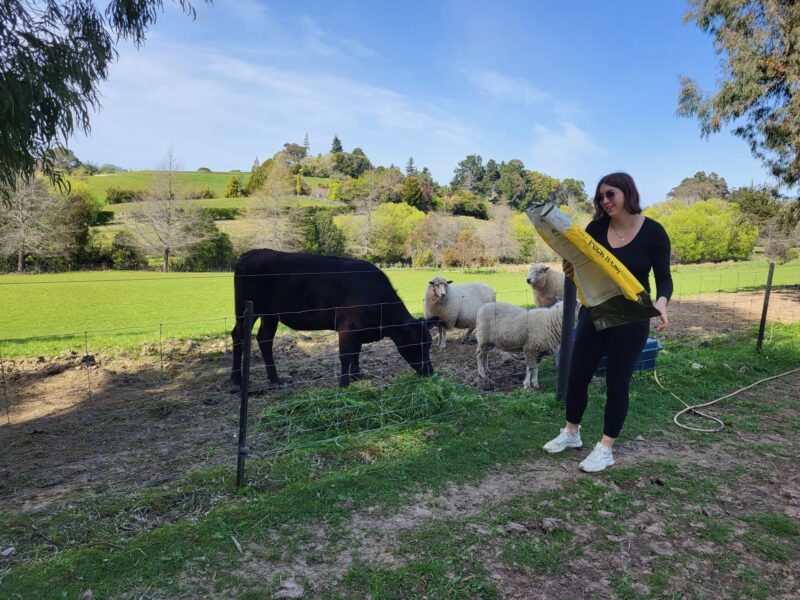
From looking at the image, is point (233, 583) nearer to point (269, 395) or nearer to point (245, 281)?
point (269, 395)

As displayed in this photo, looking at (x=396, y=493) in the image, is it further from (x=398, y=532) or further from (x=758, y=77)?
(x=758, y=77)

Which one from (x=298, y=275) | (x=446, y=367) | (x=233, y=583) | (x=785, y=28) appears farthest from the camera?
(x=785, y=28)

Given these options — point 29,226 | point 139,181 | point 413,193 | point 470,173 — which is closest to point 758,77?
point 29,226

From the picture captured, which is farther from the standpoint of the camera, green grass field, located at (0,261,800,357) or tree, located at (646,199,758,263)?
tree, located at (646,199,758,263)

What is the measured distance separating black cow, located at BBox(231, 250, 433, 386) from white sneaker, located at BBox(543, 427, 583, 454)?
2602 millimetres

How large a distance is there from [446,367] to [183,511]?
17.0 ft

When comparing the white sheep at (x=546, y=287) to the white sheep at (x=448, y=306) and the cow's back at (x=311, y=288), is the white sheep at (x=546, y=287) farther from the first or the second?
the cow's back at (x=311, y=288)

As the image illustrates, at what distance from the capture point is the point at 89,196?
35.6 m

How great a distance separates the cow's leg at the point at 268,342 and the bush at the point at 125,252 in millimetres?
30971

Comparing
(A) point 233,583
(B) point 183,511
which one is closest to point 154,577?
(A) point 233,583

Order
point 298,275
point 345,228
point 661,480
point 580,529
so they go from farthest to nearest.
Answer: point 345,228 < point 298,275 < point 661,480 < point 580,529

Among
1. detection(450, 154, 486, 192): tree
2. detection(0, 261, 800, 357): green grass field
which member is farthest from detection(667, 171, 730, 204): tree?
detection(0, 261, 800, 357): green grass field

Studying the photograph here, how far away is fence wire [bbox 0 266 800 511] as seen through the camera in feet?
13.3

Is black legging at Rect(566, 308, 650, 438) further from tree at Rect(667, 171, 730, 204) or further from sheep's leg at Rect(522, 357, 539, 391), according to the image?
tree at Rect(667, 171, 730, 204)
